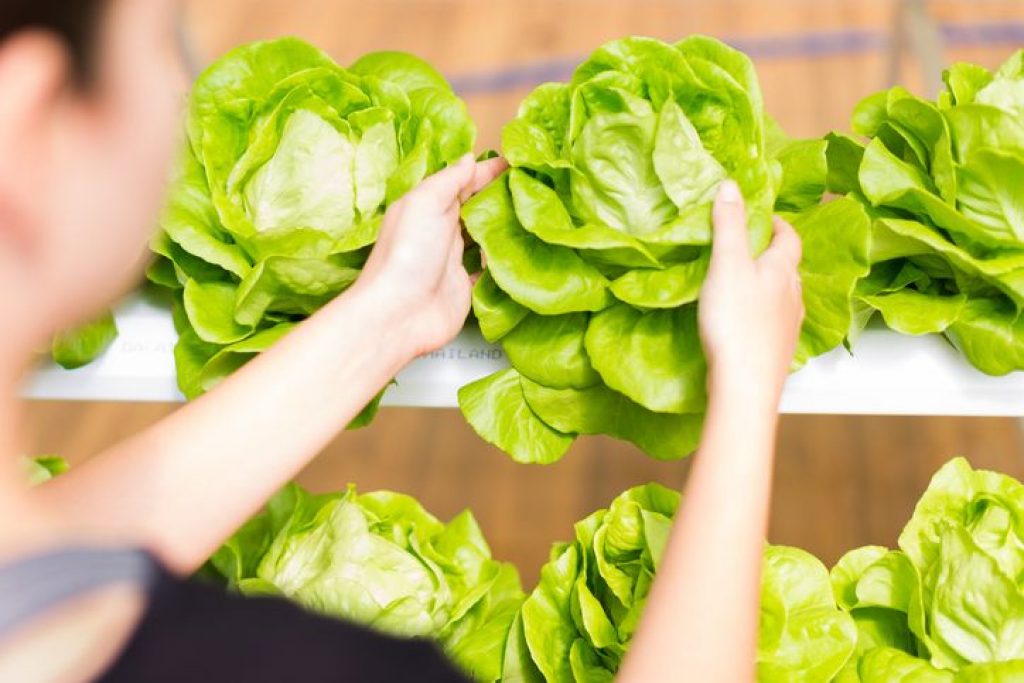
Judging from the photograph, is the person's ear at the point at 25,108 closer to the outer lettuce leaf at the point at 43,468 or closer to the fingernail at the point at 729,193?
the fingernail at the point at 729,193

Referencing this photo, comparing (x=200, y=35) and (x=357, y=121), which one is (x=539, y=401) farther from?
(x=200, y=35)

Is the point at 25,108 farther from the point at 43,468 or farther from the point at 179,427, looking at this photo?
the point at 43,468

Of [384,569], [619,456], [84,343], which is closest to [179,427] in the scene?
[84,343]

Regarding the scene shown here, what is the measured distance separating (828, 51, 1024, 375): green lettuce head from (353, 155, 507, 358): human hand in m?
0.32

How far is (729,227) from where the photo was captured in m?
0.89

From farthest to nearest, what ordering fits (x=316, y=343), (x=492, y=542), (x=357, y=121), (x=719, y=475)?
(x=492, y=542) < (x=357, y=121) < (x=316, y=343) < (x=719, y=475)

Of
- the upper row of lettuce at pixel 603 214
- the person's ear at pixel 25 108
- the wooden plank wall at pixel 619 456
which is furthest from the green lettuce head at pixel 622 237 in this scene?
the wooden plank wall at pixel 619 456

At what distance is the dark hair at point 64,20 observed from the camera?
503 millimetres

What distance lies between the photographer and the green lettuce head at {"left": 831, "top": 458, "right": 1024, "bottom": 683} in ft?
3.47

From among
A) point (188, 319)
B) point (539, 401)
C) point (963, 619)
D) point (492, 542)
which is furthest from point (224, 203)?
point (492, 542)

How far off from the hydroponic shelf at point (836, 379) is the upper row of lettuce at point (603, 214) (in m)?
0.02

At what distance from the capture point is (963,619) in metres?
1.08

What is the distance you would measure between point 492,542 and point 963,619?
1.06 meters

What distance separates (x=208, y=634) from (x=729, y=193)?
1.61 ft
